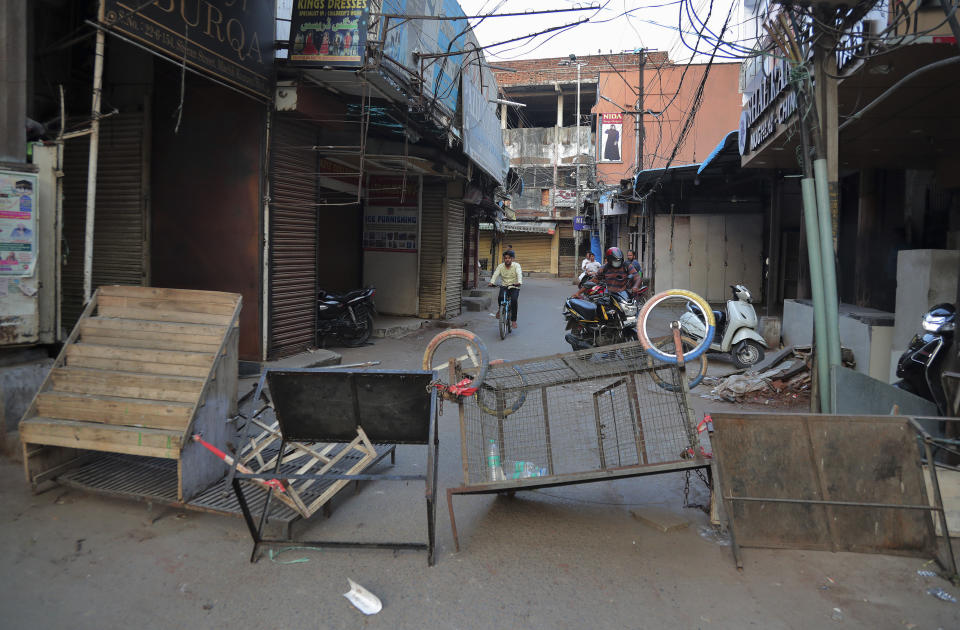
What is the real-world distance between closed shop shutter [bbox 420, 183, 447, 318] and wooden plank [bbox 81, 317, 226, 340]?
9386mm

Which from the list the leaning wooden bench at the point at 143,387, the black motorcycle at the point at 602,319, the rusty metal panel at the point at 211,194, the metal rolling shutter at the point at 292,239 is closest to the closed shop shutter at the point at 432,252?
the metal rolling shutter at the point at 292,239

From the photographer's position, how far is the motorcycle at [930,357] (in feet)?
17.8

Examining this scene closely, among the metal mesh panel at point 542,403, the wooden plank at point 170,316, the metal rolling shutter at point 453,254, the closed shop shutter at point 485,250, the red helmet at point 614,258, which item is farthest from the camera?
the closed shop shutter at point 485,250

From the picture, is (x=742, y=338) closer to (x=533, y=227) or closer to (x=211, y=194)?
(x=211, y=194)

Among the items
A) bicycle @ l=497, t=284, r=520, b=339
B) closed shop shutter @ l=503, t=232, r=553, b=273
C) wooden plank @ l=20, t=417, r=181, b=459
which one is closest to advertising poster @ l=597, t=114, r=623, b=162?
closed shop shutter @ l=503, t=232, r=553, b=273

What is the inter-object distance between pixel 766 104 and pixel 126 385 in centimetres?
848

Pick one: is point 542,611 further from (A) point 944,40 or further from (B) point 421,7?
(B) point 421,7

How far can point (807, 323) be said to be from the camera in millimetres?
9789

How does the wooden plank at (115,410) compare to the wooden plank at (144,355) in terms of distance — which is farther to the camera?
the wooden plank at (144,355)

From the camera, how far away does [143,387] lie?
4215 millimetres

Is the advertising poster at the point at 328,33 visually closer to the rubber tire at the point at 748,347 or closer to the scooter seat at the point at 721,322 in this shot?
the scooter seat at the point at 721,322

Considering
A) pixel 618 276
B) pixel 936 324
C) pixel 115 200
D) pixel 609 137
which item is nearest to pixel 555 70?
pixel 609 137

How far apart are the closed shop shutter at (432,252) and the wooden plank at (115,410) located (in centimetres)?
983

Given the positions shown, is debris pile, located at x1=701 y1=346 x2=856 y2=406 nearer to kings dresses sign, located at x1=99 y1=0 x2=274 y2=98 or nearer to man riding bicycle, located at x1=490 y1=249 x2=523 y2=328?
man riding bicycle, located at x1=490 y1=249 x2=523 y2=328
